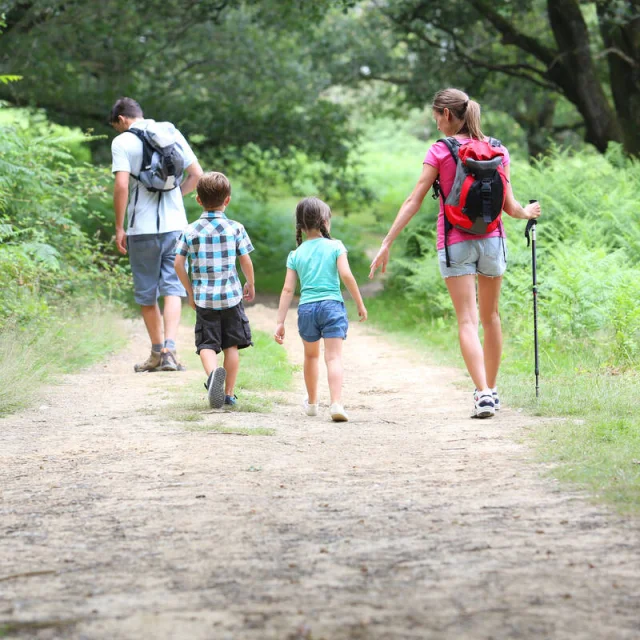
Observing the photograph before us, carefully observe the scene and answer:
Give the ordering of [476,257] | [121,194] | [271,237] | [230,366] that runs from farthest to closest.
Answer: [271,237] → [121,194] → [230,366] → [476,257]

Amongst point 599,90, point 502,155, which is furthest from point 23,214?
point 599,90

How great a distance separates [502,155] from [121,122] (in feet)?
12.9

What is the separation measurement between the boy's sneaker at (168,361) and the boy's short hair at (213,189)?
2.23 meters

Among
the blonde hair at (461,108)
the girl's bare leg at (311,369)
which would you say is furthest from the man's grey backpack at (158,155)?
the blonde hair at (461,108)

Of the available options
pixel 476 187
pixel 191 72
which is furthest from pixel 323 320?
pixel 191 72

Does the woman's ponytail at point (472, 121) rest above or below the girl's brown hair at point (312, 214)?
above

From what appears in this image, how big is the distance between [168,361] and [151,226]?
1228mm

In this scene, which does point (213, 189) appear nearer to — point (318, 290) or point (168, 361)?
point (318, 290)

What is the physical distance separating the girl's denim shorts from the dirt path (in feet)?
2.17

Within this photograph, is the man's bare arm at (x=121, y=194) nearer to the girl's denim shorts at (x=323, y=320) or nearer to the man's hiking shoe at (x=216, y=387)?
the man's hiking shoe at (x=216, y=387)

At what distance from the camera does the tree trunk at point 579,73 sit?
1775 cm

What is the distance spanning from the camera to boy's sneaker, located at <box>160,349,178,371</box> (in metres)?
9.01

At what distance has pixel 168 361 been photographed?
9.03m

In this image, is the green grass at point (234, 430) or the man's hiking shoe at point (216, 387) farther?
the man's hiking shoe at point (216, 387)
